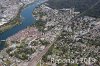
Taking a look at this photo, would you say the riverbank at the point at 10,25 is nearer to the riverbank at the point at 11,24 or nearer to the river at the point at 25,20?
the riverbank at the point at 11,24

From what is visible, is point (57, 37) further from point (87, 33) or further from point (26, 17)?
point (26, 17)

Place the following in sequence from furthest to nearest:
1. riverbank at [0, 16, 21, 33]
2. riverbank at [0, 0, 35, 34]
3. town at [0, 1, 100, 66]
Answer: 1. riverbank at [0, 0, 35, 34]
2. riverbank at [0, 16, 21, 33]
3. town at [0, 1, 100, 66]

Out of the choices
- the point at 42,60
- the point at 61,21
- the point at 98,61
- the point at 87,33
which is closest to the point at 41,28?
the point at 61,21

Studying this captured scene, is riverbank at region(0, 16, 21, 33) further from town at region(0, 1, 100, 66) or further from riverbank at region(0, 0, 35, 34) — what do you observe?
town at region(0, 1, 100, 66)

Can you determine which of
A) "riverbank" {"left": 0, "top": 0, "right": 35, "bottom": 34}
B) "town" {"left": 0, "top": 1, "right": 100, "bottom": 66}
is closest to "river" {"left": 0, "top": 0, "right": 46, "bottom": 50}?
"riverbank" {"left": 0, "top": 0, "right": 35, "bottom": 34}

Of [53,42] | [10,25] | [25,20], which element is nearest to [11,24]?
[10,25]

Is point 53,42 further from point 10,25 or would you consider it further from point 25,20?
point 25,20

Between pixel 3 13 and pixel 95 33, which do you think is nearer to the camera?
pixel 95 33

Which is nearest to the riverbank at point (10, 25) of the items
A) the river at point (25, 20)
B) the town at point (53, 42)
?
the river at point (25, 20)
